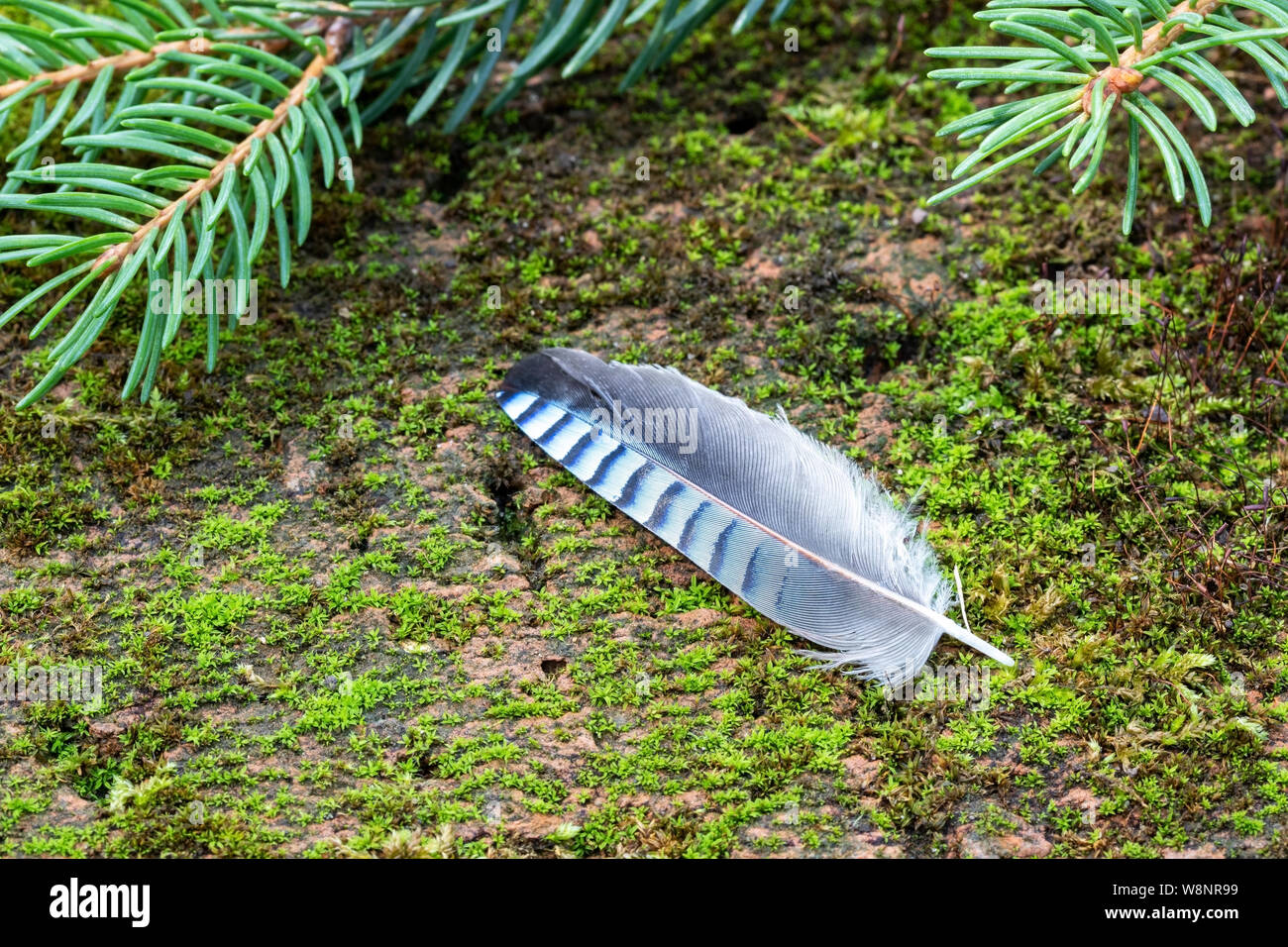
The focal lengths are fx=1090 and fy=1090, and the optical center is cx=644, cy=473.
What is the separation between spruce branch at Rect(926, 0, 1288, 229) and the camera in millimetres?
1828

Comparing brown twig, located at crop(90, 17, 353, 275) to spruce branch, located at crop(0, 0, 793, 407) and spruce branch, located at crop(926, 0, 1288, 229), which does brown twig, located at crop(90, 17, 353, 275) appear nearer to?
spruce branch, located at crop(0, 0, 793, 407)

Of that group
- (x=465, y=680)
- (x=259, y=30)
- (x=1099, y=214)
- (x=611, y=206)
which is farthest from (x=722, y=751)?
(x=259, y=30)

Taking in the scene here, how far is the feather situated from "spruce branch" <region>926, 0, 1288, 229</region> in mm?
658

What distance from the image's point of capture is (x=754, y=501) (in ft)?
7.40

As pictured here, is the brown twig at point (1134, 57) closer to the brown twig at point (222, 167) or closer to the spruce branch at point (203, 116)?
the spruce branch at point (203, 116)

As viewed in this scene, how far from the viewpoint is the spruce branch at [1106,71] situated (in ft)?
6.00

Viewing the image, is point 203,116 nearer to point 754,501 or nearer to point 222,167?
point 222,167

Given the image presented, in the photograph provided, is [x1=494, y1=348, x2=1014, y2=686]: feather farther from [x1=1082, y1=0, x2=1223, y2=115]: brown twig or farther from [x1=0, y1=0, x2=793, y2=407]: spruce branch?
[x1=1082, y1=0, x2=1223, y2=115]: brown twig

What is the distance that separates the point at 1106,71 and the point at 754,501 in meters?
1.01

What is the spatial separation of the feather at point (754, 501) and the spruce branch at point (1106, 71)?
0.66 meters

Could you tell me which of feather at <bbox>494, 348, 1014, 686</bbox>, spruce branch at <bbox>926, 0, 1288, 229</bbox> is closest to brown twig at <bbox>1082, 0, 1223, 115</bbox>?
spruce branch at <bbox>926, 0, 1288, 229</bbox>

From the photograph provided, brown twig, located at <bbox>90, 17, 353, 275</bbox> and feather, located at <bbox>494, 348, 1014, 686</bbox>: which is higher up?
brown twig, located at <bbox>90, 17, 353, 275</bbox>

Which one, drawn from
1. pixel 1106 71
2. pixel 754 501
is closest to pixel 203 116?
pixel 754 501

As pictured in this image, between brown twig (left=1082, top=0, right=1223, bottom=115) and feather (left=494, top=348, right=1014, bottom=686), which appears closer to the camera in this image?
brown twig (left=1082, top=0, right=1223, bottom=115)
